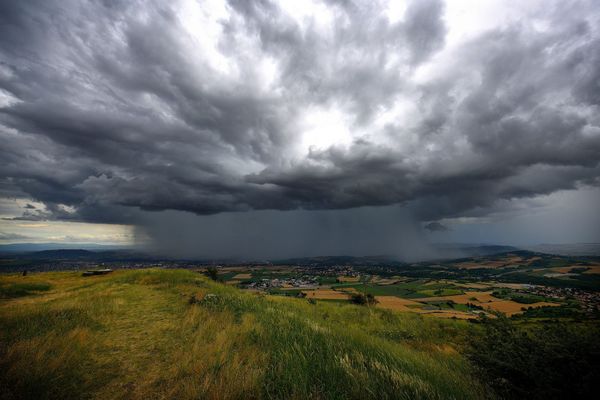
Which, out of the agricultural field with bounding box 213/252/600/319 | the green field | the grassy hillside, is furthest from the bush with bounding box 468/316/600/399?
the agricultural field with bounding box 213/252/600/319

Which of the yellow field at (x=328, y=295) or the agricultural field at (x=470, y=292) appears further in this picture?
the yellow field at (x=328, y=295)

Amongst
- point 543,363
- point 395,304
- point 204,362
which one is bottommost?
point 395,304

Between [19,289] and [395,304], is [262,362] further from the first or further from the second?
[395,304]

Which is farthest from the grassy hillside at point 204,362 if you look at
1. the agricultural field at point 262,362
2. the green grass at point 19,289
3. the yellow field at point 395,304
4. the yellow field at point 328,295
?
the yellow field at point 328,295

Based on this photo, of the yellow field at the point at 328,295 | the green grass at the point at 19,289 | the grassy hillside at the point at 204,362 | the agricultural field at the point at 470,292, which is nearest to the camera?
the grassy hillside at the point at 204,362

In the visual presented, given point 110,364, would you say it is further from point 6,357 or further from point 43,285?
point 43,285

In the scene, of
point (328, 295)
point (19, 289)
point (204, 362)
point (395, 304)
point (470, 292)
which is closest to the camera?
point (204, 362)

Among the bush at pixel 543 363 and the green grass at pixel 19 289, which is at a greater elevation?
the bush at pixel 543 363

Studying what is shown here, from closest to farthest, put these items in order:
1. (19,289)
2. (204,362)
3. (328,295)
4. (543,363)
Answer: (543,363), (204,362), (19,289), (328,295)

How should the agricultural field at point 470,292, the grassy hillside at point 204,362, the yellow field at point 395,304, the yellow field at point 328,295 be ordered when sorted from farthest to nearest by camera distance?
the yellow field at point 328,295
the yellow field at point 395,304
the agricultural field at point 470,292
the grassy hillside at point 204,362

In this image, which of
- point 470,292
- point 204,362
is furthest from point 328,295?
point 204,362

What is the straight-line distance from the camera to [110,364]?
561cm

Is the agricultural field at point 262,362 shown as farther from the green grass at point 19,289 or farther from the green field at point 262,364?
the green grass at point 19,289

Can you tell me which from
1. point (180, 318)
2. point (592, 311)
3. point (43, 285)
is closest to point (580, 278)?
point (592, 311)
